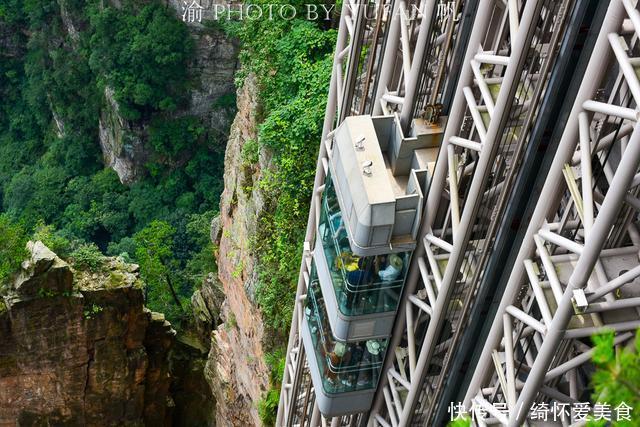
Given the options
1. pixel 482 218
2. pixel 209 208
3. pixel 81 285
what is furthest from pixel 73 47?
pixel 482 218

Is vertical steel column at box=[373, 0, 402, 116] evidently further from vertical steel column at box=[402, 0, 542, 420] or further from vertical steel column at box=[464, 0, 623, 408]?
vertical steel column at box=[464, 0, 623, 408]

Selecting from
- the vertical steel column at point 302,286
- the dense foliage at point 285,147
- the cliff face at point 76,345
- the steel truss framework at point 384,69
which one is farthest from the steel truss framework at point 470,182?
the cliff face at point 76,345

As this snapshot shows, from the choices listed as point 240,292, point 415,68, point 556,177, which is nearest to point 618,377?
point 556,177

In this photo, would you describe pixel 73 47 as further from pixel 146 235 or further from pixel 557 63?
pixel 557 63

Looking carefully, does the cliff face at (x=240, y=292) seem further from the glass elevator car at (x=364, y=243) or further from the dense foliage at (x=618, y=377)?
the dense foliage at (x=618, y=377)

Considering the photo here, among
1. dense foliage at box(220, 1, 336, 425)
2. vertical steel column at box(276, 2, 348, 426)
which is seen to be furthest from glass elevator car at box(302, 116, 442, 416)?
dense foliage at box(220, 1, 336, 425)
